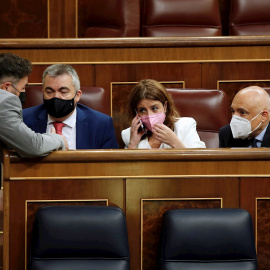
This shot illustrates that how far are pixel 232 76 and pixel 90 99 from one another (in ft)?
0.98

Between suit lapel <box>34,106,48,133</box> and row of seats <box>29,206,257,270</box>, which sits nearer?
row of seats <box>29,206,257,270</box>

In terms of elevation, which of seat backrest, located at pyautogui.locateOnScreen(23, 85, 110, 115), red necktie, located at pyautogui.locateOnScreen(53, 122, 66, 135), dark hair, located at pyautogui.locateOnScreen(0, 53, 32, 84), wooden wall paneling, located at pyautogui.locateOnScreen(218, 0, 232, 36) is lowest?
red necktie, located at pyautogui.locateOnScreen(53, 122, 66, 135)

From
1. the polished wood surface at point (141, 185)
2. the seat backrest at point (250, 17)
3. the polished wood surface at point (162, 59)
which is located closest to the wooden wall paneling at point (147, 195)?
the polished wood surface at point (141, 185)

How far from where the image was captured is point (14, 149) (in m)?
0.77

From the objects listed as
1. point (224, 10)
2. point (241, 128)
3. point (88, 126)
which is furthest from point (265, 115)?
point (224, 10)

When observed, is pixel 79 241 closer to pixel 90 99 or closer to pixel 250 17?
pixel 90 99

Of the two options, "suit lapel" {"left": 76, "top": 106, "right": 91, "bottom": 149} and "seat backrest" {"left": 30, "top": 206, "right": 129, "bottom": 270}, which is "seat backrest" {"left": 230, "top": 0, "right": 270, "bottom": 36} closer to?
"suit lapel" {"left": 76, "top": 106, "right": 91, "bottom": 149}

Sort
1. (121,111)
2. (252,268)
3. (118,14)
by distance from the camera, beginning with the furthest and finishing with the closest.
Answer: (118,14) < (121,111) < (252,268)

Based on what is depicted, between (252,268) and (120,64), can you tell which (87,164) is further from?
(120,64)

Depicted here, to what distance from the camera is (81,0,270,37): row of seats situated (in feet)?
4.37

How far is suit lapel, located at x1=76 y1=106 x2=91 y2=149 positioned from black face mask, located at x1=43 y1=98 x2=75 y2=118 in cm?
2

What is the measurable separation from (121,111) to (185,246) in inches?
17.7

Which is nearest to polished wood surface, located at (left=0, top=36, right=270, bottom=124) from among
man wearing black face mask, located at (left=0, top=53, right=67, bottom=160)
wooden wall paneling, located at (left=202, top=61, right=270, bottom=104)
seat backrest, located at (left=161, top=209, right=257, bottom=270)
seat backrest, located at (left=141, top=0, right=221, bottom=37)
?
wooden wall paneling, located at (left=202, top=61, right=270, bottom=104)

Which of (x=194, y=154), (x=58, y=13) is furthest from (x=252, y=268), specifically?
(x=58, y=13)
